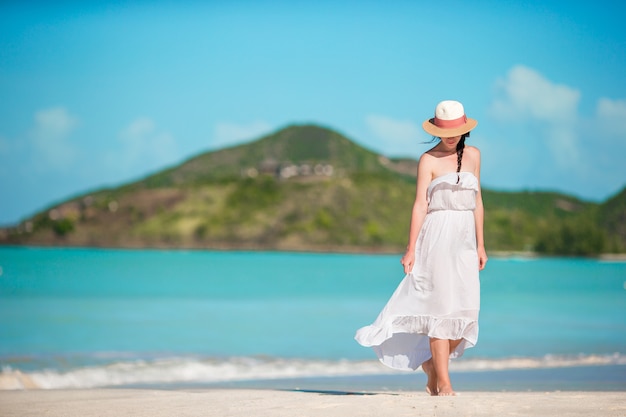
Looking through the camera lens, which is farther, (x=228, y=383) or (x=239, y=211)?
(x=239, y=211)

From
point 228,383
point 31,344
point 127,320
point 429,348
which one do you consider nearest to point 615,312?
point 127,320

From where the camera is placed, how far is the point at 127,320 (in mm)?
24188

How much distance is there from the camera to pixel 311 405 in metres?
6.30

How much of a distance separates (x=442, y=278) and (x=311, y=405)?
1222 millimetres

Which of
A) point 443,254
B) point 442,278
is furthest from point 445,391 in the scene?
point 443,254

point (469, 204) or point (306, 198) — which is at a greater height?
point (306, 198)

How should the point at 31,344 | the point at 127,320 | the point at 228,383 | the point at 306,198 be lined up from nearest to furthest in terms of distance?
the point at 228,383, the point at 31,344, the point at 127,320, the point at 306,198

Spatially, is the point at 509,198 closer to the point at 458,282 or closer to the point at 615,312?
the point at 615,312

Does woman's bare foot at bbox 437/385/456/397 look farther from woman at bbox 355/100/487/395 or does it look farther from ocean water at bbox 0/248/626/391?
ocean water at bbox 0/248/626/391

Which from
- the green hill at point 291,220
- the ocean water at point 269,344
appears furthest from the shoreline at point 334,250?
the ocean water at point 269,344

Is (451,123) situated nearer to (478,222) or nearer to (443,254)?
(478,222)

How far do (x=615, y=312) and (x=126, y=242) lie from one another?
12573 cm

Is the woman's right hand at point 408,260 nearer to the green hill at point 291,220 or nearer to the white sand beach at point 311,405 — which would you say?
the white sand beach at point 311,405

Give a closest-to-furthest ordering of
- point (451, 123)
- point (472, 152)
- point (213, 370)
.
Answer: point (451, 123)
point (472, 152)
point (213, 370)
